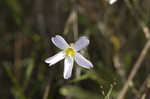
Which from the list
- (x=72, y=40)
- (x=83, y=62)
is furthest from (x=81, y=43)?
(x=72, y=40)

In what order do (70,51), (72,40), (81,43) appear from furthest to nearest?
(72,40) → (70,51) → (81,43)

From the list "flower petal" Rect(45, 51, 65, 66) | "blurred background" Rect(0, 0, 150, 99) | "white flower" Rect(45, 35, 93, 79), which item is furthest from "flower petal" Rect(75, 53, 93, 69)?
"blurred background" Rect(0, 0, 150, 99)

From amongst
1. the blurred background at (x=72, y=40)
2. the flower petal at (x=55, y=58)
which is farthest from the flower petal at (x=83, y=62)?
the blurred background at (x=72, y=40)

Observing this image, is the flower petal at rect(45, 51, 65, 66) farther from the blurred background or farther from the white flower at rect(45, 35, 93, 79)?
the blurred background

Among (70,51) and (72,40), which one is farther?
(72,40)

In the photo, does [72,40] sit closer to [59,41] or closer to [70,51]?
[70,51]

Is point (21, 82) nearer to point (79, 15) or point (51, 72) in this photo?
point (51, 72)

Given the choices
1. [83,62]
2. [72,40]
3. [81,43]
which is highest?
[81,43]
